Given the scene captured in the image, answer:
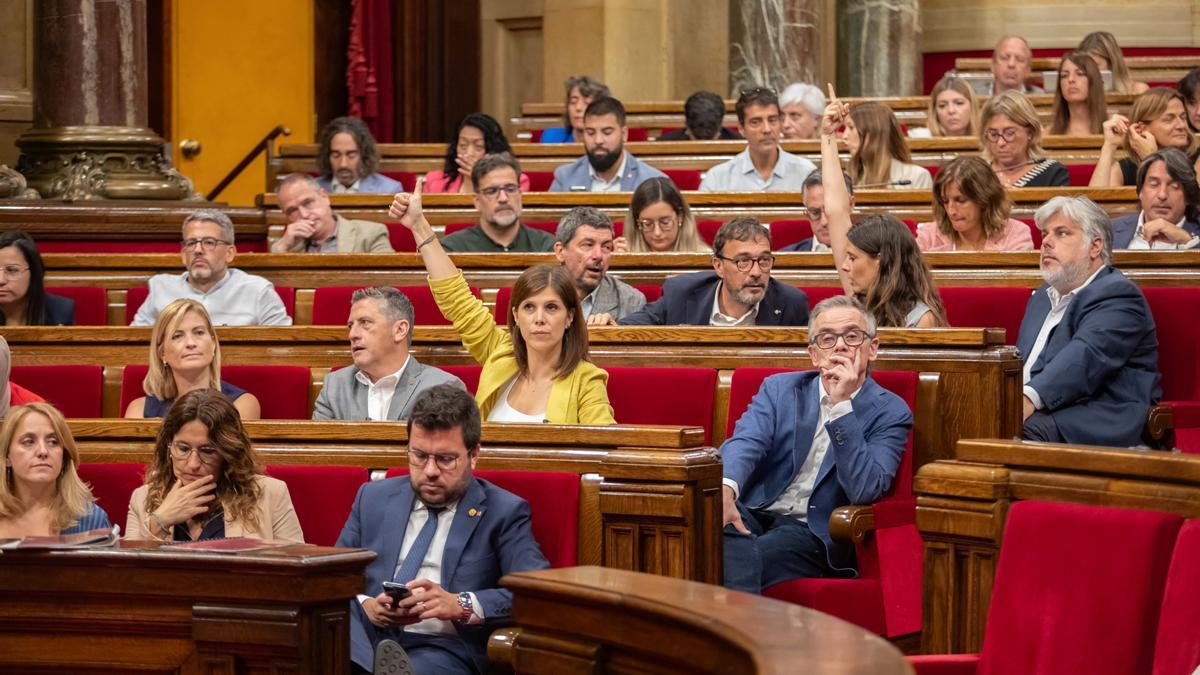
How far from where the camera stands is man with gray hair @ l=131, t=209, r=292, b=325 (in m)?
4.92

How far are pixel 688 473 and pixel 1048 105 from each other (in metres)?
5.59

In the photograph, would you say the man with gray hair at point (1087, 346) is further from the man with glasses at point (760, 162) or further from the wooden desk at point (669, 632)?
the man with glasses at point (760, 162)

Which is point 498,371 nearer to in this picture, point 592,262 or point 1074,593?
point 592,262

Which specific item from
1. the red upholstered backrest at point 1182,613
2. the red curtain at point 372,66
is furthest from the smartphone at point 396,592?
the red curtain at point 372,66

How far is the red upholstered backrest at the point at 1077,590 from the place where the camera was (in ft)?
7.25

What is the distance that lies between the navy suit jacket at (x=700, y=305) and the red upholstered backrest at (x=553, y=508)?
135 cm

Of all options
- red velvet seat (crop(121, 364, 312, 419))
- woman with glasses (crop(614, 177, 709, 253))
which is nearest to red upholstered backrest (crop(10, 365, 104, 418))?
red velvet seat (crop(121, 364, 312, 419))

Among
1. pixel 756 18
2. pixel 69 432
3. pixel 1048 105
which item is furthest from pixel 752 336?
pixel 756 18

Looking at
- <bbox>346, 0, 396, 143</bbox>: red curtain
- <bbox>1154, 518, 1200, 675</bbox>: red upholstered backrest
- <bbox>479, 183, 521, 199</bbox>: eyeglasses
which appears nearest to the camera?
<bbox>1154, 518, 1200, 675</bbox>: red upholstered backrest

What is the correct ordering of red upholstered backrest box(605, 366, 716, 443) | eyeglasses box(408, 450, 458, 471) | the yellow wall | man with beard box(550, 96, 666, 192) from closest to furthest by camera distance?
eyeglasses box(408, 450, 458, 471), red upholstered backrest box(605, 366, 716, 443), man with beard box(550, 96, 666, 192), the yellow wall

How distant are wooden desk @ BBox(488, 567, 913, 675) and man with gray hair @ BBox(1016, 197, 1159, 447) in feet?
6.82

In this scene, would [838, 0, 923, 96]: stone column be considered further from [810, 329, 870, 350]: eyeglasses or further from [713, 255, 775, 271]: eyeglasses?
[810, 329, 870, 350]: eyeglasses

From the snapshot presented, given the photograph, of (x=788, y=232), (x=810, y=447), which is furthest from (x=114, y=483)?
(x=788, y=232)

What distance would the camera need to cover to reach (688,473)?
2.91 meters
